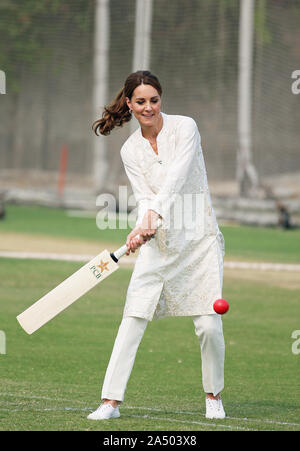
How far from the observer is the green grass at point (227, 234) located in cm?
1577

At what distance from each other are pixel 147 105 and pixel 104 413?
179 cm

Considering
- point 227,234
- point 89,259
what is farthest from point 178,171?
point 227,234

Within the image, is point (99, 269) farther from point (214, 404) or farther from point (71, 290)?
point (214, 404)

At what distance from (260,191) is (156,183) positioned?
1596cm

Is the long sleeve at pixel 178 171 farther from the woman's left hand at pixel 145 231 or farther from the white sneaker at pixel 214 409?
the white sneaker at pixel 214 409

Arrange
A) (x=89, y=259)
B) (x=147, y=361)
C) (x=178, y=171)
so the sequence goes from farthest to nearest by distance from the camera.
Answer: (x=89, y=259)
(x=147, y=361)
(x=178, y=171)

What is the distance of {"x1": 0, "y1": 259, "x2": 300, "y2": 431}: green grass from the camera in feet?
18.8

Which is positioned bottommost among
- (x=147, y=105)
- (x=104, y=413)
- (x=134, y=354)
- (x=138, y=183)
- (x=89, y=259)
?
(x=104, y=413)

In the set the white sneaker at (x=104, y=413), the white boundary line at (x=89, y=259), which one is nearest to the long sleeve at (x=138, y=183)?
the white sneaker at (x=104, y=413)

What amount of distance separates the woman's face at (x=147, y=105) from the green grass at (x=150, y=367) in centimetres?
172

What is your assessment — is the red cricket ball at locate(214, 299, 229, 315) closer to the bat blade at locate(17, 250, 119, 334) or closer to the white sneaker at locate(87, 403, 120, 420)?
the bat blade at locate(17, 250, 119, 334)

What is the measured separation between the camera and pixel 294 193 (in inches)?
858

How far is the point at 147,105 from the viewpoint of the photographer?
5863 mm
